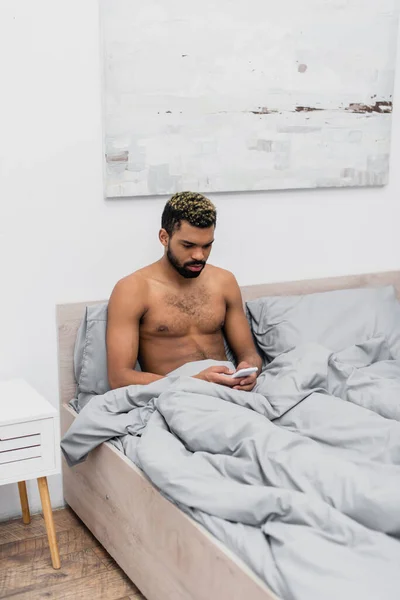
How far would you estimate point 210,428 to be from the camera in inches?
72.6

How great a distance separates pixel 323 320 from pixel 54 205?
1001mm

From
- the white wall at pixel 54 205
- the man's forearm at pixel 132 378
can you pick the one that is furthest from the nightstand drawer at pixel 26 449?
the white wall at pixel 54 205

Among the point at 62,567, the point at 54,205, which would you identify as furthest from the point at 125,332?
the point at 62,567

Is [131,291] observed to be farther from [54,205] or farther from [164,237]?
[54,205]

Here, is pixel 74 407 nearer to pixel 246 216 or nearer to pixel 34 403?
pixel 34 403

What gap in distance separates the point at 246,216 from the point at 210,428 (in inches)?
41.7

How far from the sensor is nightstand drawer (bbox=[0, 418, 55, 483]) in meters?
2.03

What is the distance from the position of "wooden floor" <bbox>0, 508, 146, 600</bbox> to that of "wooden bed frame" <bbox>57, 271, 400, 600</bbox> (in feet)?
0.16

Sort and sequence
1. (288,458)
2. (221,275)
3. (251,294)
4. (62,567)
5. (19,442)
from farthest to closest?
(251,294), (221,275), (62,567), (19,442), (288,458)

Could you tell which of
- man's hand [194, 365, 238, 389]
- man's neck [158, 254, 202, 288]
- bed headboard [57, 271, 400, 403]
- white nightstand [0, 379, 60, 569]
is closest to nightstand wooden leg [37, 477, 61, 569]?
white nightstand [0, 379, 60, 569]

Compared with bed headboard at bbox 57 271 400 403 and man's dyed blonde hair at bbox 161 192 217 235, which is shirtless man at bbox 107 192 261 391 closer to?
man's dyed blonde hair at bbox 161 192 217 235

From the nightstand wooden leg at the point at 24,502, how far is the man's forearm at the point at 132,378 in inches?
18.4

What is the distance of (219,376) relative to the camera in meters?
2.13

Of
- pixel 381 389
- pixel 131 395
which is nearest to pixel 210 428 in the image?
pixel 131 395
